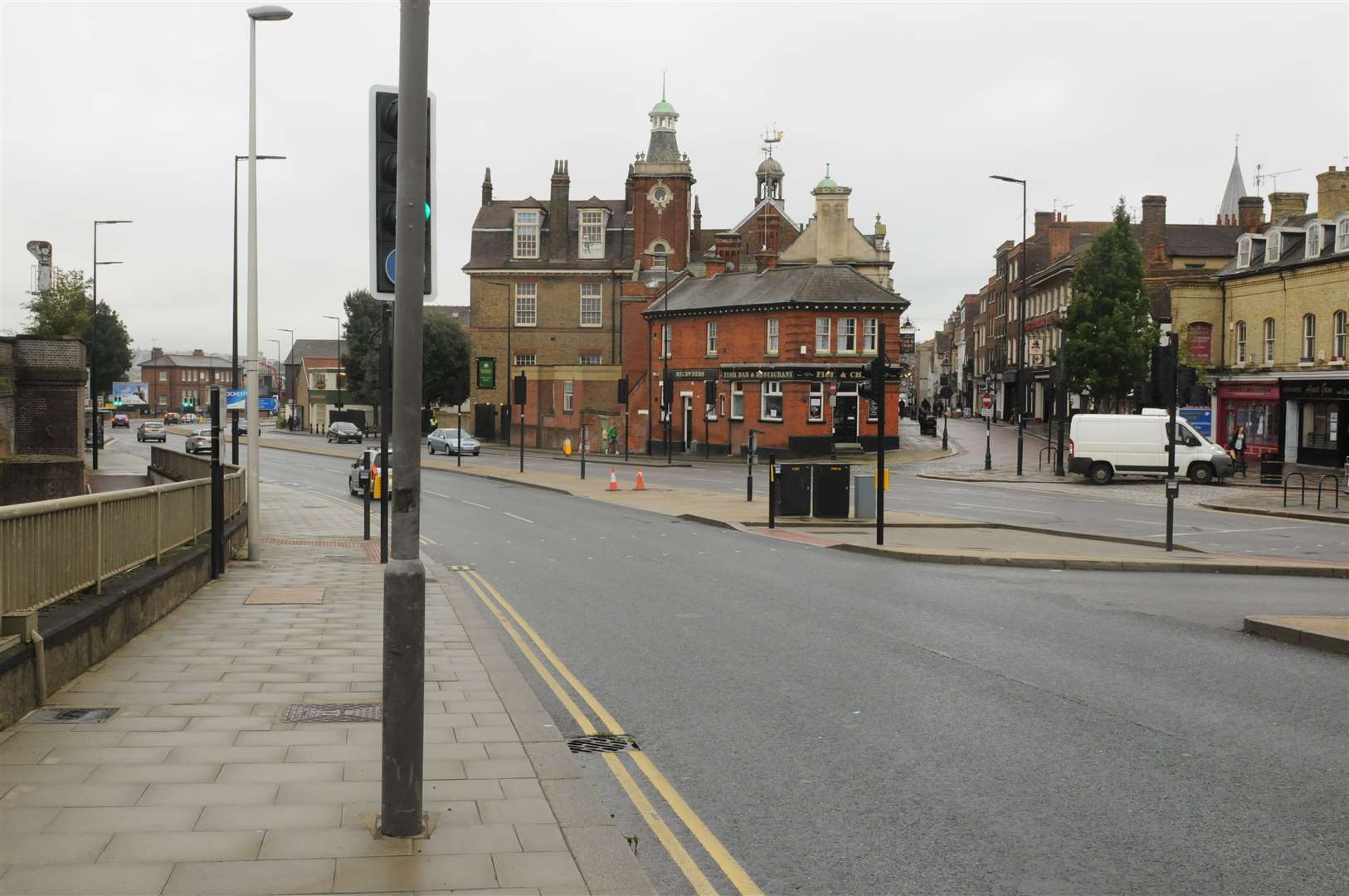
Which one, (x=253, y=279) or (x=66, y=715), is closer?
(x=66, y=715)

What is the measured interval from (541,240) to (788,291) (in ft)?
92.3

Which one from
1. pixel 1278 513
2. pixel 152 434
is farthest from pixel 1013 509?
pixel 152 434

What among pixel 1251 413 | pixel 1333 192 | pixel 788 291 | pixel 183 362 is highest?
pixel 1333 192

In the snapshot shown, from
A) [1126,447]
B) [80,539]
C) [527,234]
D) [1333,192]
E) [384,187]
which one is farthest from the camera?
[527,234]

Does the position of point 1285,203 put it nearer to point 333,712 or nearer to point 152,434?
point 333,712

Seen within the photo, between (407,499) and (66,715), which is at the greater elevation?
(407,499)

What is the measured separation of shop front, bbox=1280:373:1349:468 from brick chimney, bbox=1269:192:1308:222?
11.6 meters

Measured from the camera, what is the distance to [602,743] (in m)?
7.79

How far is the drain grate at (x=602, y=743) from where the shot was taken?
7.62m

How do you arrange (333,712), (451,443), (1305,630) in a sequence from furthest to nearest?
1. (451,443)
2. (1305,630)
3. (333,712)

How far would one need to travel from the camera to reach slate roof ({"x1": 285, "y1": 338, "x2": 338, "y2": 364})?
460 ft

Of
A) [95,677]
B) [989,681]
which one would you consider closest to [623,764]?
[989,681]

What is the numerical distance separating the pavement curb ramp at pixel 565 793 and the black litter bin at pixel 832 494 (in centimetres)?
1445

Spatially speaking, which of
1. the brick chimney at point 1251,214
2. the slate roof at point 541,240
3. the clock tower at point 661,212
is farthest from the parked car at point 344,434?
the brick chimney at point 1251,214
